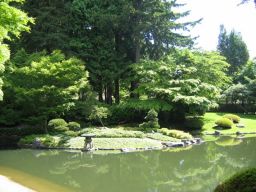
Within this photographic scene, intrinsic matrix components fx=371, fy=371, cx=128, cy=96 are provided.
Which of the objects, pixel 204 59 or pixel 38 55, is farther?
pixel 204 59

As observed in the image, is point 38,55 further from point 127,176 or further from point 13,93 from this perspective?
point 127,176

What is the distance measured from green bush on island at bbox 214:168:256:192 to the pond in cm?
672

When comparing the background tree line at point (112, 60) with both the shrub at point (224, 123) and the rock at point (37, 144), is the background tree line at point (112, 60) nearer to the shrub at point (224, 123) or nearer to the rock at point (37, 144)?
the shrub at point (224, 123)

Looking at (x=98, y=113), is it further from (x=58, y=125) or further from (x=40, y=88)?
(x=40, y=88)

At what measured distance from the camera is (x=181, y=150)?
805 inches

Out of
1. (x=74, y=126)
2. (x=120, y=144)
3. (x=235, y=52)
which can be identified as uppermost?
(x=235, y=52)

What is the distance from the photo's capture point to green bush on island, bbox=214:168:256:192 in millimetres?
5031

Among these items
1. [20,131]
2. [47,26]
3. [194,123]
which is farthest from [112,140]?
[47,26]

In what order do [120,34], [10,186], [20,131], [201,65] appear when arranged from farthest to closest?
[120,34]
[201,65]
[20,131]
[10,186]

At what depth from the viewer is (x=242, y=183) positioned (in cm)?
517

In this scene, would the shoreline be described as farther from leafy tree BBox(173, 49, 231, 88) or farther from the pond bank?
leafy tree BBox(173, 49, 231, 88)

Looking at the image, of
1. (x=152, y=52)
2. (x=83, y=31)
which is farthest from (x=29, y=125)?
(x=152, y=52)

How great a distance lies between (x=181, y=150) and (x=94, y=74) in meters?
13.6

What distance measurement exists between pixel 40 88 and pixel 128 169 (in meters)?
10.3
